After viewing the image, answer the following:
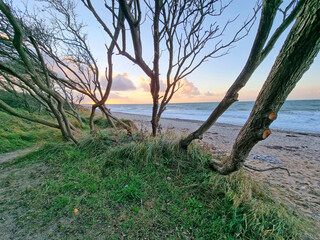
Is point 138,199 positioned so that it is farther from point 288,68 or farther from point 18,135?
point 18,135

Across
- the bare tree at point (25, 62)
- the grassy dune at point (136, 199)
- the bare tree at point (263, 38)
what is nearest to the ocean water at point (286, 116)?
the bare tree at point (25, 62)

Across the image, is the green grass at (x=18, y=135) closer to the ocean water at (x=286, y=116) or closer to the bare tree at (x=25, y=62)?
the bare tree at (x=25, y=62)

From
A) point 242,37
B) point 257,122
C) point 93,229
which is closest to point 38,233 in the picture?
point 93,229

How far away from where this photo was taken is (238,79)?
2.12 m

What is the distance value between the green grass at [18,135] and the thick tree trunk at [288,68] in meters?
4.77

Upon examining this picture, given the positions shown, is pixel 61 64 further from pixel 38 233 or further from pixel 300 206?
pixel 300 206

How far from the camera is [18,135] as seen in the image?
454cm

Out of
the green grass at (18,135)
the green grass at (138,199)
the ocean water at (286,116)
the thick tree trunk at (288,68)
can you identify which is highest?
the thick tree trunk at (288,68)

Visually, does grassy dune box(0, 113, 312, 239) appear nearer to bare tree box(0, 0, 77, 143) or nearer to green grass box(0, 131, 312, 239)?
green grass box(0, 131, 312, 239)

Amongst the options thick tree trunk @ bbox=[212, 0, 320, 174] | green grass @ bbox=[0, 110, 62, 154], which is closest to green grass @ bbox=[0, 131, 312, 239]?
thick tree trunk @ bbox=[212, 0, 320, 174]

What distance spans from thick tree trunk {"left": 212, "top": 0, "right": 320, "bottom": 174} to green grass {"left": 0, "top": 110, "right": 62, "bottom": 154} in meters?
4.77

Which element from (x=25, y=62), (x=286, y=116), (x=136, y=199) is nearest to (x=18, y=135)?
(x=25, y=62)

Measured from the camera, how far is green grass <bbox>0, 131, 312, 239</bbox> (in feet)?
4.95

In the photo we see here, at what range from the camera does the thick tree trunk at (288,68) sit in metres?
0.92
